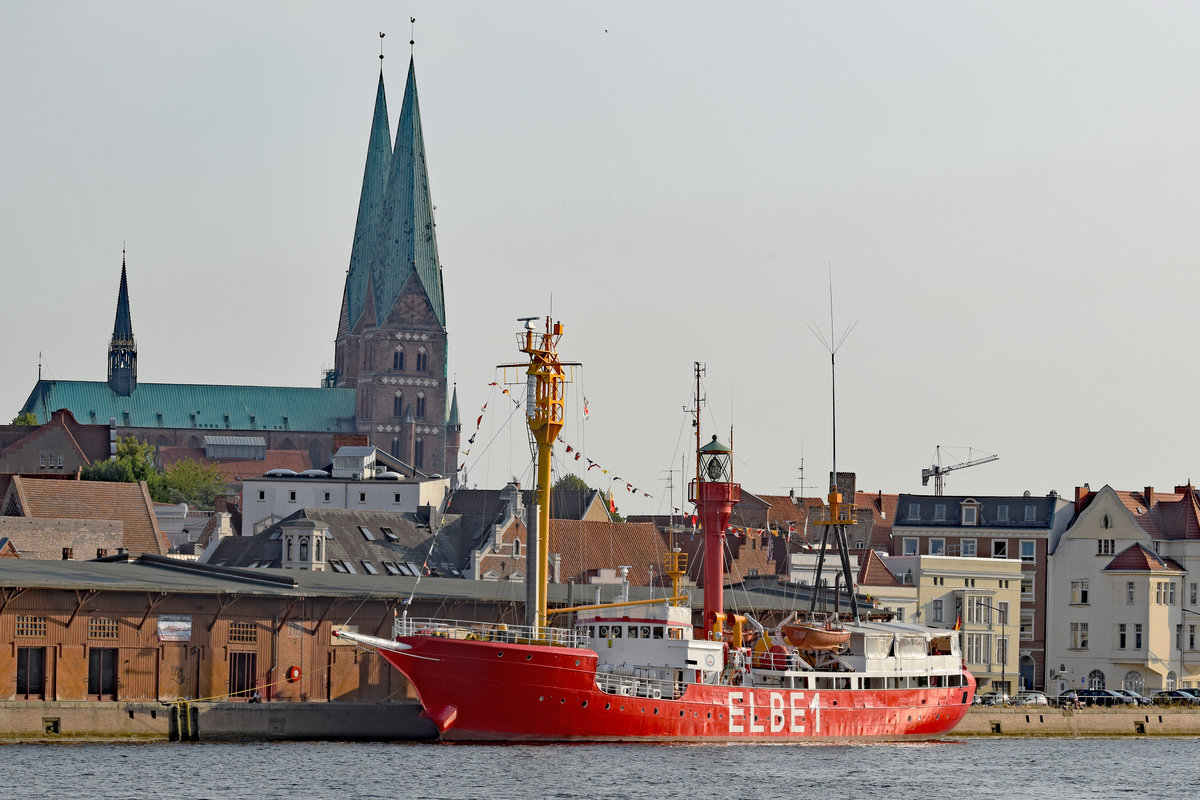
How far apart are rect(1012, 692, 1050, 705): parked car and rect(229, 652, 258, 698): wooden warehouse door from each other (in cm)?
3651

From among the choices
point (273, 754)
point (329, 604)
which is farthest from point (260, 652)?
point (273, 754)

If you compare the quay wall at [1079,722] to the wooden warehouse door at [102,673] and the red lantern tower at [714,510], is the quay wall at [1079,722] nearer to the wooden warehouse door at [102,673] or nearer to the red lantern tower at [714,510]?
the red lantern tower at [714,510]

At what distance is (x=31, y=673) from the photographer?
7150 centimetres

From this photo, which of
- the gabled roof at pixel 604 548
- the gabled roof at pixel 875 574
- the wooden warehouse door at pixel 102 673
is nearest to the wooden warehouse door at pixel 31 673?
the wooden warehouse door at pixel 102 673

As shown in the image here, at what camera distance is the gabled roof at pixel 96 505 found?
130 m

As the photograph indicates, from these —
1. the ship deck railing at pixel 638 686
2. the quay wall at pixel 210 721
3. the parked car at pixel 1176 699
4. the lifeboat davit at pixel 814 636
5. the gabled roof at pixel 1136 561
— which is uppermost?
the gabled roof at pixel 1136 561

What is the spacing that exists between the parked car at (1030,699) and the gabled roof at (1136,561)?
472 inches

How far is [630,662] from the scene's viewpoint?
76.6m

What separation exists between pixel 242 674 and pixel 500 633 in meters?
9.64

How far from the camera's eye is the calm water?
190 ft

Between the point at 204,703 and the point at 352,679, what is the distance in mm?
7666

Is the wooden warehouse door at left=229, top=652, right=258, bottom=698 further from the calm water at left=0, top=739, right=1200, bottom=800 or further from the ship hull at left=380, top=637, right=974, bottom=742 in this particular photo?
the ship hull at left=380, top=637, right=974, bottom=742

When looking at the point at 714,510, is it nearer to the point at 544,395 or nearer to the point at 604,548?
the point at 544,395

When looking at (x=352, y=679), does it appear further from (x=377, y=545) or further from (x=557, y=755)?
(x=377, y=545)
